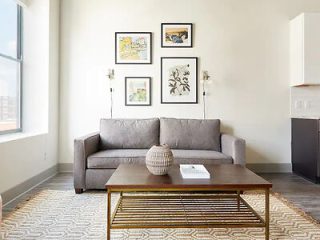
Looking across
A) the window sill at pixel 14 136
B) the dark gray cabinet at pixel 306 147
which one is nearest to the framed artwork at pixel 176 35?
the dark gray cabinet at pixel 306 147

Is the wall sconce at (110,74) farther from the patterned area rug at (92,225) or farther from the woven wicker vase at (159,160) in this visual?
the woven wicker vase at (159,160)

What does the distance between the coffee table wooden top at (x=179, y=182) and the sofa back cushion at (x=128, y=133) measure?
1465 mm

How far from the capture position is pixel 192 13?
4.30m

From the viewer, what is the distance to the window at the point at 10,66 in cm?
342

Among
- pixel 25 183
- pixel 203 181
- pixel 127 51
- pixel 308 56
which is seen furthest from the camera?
pixel 127 51

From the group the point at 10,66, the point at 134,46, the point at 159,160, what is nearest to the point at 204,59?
the point at 134,46

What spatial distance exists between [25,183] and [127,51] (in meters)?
2.23

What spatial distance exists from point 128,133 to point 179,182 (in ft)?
6.33

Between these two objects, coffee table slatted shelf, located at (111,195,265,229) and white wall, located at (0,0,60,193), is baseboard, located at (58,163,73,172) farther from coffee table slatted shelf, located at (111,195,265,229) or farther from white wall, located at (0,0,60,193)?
coffee table slatted shelf, located at (111,195,265,229)

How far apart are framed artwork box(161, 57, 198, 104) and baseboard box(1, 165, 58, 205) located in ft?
6.27

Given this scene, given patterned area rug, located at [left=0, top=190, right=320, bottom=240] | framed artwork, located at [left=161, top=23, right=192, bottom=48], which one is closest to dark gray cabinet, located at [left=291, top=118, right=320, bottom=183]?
patterned area rug, located at [left=0, top=190, right=320, bottom=240]

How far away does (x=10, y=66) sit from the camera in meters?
3.64

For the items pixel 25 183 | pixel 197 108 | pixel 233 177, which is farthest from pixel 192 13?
pixel 25 183

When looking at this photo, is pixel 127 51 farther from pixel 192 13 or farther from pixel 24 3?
pixel 24 3
